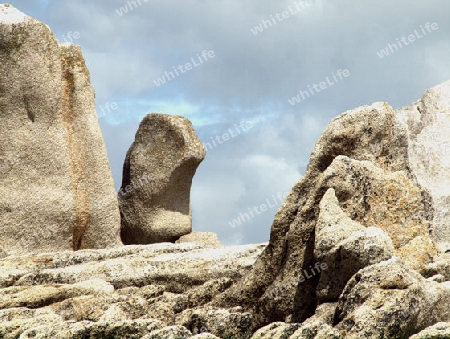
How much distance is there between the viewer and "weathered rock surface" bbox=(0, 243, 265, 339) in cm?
965

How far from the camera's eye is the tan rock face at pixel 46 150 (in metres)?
15.8

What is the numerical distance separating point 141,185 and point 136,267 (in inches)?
189

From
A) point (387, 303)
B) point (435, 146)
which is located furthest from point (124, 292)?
point (435, 146)

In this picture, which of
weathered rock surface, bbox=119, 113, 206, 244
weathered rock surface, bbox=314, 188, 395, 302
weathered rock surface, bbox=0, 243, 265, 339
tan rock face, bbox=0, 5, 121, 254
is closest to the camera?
weathered rock surface, bbox=314, 188, 395, 302

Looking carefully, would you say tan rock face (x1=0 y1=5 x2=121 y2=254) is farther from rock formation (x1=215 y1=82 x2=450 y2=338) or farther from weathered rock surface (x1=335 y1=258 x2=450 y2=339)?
weathered rock surface (x1=335 y1=258 x2=450 y2=339)

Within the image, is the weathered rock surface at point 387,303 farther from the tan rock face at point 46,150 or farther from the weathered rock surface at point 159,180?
the weathered rock surface at point 159,180

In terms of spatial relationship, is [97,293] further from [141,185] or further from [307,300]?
[141,185]

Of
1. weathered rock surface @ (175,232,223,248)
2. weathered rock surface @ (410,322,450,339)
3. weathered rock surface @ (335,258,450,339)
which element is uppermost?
weathered rock surface @ (175,232,223,248)

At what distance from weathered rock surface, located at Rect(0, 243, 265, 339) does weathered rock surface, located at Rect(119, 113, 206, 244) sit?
2.93 meters

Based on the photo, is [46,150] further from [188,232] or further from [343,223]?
[343,223]

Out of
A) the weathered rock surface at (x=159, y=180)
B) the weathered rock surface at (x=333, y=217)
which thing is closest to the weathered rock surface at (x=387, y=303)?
the weathered rock surface at (x=333, y=217)

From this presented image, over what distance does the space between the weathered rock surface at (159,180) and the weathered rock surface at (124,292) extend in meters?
2.93

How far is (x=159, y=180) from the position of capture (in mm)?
17625

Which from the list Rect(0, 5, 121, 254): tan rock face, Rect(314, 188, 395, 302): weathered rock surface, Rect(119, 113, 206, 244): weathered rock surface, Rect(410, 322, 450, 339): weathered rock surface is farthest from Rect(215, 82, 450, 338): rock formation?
Rect(119, 113, 206, 244): weathered rock surface
